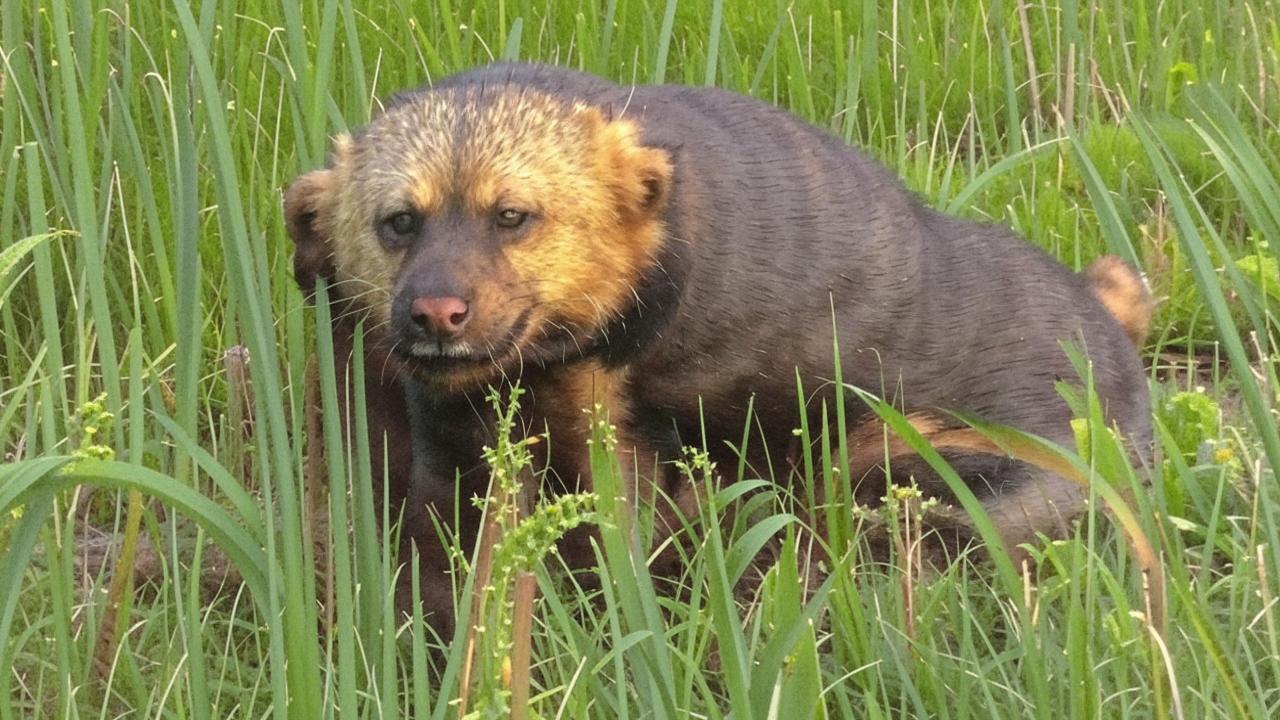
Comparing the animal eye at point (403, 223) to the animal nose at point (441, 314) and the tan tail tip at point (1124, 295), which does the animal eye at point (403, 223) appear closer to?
the animal nose at point (441, 314)

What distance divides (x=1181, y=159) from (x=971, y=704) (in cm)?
229

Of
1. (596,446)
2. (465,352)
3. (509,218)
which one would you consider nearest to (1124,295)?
(509,218)

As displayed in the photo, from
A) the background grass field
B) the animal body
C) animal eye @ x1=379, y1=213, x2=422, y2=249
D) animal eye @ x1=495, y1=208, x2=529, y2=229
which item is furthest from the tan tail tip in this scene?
animal eye @ x1=379, y1=213, x2=422, y2=249

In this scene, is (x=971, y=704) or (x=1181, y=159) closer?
(x=971, y=704)

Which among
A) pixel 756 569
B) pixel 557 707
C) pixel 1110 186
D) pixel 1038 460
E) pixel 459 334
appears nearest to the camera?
pixel 1038 460

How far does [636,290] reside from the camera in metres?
3.19

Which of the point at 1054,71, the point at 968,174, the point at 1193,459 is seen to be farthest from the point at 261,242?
the point at 1054,71

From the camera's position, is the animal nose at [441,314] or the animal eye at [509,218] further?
the animal eye at [509,218]

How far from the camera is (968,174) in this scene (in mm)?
4410

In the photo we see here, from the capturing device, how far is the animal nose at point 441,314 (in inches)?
114

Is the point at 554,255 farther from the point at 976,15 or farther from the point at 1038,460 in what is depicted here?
the point at 976,15

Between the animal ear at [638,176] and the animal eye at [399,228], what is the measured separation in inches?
13.0

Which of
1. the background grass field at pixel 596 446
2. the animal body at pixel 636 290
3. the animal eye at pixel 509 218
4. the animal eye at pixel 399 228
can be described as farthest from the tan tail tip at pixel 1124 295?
the animal eye at pixel 399 228

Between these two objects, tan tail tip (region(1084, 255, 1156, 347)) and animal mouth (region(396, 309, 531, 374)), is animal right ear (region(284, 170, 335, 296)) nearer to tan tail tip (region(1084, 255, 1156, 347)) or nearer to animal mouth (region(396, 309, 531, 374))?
animal mouth (region(396, 309, 531, 374))
